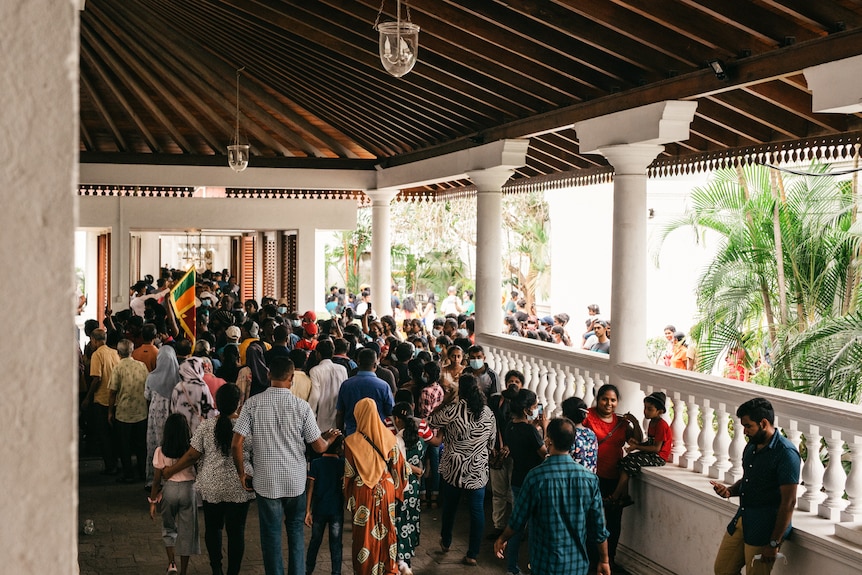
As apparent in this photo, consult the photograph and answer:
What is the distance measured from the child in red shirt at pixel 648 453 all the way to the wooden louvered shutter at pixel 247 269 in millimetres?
16586

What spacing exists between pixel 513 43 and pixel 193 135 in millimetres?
9172

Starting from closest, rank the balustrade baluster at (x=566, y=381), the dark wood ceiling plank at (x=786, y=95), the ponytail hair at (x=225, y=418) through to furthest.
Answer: the ponytail hair at (x=225, y=418)
the dark wood ceiling plank at (x=786, y=95)
the balustrade baluster at (x=566, y=381)

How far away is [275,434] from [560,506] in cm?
182

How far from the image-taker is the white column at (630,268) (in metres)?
8.23

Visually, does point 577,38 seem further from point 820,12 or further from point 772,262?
point 772,262

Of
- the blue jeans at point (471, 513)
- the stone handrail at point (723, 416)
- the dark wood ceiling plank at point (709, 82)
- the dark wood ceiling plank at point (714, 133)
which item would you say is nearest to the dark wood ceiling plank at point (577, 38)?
the dark wood ceiling plank at point (709, 82)

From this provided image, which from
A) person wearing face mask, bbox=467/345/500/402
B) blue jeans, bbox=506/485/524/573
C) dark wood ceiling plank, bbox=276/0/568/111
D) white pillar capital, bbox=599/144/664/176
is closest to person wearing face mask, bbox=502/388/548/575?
blue jeans, bbox=506/485/524/573

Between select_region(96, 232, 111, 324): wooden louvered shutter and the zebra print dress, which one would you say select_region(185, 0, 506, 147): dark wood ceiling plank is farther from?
select_region(96, 232, 111, 324): wooden louvered shutter

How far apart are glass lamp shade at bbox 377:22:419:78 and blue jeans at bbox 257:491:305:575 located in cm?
289

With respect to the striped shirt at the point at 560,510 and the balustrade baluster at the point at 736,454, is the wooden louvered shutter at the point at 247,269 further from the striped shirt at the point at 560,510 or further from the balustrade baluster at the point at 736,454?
the striped shirt at the point at 560,510

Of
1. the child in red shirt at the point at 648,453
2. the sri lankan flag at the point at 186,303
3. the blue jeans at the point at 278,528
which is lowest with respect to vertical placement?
the blue jeans at the point at 278,528

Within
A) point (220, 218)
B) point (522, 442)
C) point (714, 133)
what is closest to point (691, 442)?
point (522, 442)

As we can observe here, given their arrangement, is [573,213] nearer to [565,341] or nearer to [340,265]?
[565,341]

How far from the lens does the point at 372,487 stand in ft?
19.4
